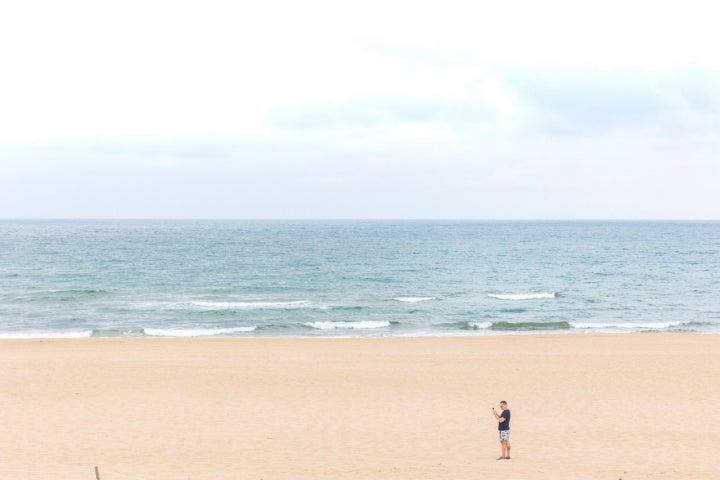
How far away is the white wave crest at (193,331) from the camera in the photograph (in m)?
32.3

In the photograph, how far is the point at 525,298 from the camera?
45.2 m

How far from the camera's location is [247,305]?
4109 centimetres

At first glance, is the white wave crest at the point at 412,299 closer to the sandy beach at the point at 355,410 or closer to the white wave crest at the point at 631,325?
the white wave crest at the point at 631,325

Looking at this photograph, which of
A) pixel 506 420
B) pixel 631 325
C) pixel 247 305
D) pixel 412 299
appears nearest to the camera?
pixel 506 420

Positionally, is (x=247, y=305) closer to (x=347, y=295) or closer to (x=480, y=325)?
(x=347, y=295)

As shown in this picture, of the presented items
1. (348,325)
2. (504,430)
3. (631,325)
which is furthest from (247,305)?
(504,430)

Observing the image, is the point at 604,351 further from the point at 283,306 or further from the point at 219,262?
the point at 219,262

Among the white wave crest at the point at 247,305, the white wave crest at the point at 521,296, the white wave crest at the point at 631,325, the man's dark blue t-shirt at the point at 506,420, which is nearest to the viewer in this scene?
the man's dark blue t-shirt at the point at 506,420

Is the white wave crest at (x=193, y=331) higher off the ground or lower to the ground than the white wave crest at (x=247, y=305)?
lower

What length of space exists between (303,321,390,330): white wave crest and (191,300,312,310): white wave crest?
590 centimetres

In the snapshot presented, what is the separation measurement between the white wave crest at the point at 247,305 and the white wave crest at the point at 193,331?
20.7 feet

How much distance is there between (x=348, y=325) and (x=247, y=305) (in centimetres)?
924

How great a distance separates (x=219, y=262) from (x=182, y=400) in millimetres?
51559

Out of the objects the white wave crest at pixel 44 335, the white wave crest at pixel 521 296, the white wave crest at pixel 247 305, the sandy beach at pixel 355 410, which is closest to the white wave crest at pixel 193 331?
the white wave crest at pixel 44 335
